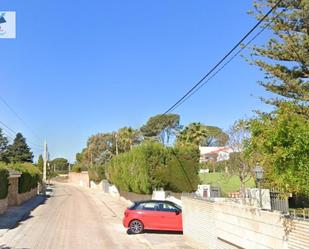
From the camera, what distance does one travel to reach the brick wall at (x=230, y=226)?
10312mm

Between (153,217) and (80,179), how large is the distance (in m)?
96.0

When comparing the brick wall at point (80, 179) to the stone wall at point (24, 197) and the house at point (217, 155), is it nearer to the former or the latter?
the house at point (217, 155)

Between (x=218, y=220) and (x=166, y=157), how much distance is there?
1718 cm

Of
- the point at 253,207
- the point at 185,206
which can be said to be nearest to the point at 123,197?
the point at 185,206

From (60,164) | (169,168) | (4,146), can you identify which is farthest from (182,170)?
(60,164)

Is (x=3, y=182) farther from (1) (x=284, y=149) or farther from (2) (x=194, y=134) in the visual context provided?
(2) (x=194, y=134)

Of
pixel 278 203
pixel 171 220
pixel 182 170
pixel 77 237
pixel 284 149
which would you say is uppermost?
pixel 182 170

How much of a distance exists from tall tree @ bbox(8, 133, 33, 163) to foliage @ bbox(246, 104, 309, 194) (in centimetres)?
9258

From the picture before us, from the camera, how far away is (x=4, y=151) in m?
96.6

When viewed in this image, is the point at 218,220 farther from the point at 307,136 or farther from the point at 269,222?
the point at 307,136

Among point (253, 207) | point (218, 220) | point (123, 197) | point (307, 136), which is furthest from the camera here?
point (123, 197)

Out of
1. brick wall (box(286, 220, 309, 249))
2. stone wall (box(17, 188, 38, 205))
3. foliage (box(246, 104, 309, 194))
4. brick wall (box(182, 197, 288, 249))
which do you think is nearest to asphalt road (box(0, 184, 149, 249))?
brick wall (box(182, 197, 288, 249))

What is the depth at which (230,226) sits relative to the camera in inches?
523

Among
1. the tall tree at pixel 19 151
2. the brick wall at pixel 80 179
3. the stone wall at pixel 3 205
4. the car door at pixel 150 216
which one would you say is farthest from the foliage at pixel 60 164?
the car door at pixel 150 216
